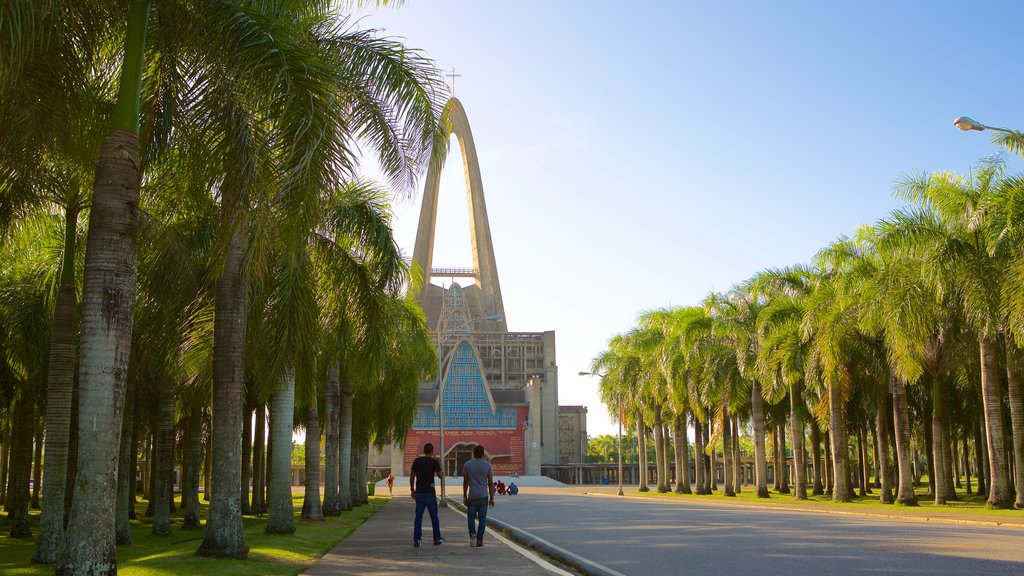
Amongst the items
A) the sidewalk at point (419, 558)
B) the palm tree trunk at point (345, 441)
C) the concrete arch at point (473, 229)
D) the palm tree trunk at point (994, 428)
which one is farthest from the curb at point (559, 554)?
the concrete arch at point (473, 229)

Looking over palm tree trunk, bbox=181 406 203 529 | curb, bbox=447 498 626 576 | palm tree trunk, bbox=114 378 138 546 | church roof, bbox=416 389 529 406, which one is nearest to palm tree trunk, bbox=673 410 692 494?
palm tree trunk, bbox=181 406 203 529

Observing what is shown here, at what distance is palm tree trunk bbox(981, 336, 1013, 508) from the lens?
31.9 meters

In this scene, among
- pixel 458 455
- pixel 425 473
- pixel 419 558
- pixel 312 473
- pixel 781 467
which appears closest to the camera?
pixel 419 558

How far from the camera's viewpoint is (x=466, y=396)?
10119 cm

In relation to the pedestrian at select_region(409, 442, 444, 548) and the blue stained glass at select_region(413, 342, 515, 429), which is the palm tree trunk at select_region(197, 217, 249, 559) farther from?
the blue stained glass at select_region(413, 342, 515, 429)

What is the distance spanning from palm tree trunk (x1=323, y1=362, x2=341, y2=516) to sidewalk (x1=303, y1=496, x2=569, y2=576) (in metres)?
9.79

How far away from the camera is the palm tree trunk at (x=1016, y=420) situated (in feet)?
104

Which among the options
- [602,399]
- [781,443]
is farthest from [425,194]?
[781,443]

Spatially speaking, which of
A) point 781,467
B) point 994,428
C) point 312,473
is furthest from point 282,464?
point 781,467

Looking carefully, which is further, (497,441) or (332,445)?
(497,441)

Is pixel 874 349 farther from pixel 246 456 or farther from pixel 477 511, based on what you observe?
pixel 477 511

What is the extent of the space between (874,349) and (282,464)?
95.3 ft

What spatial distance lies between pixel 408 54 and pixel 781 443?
5321 cm

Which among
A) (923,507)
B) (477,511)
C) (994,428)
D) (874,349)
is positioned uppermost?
(874,349)
